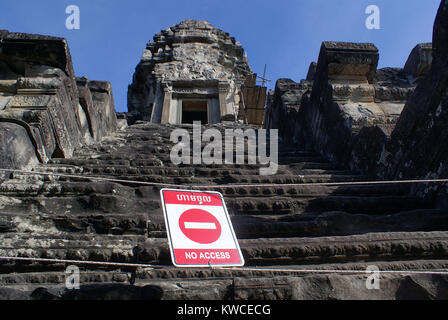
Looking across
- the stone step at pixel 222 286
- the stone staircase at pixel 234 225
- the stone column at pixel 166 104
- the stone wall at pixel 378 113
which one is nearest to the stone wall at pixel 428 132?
the stone wall at pixel 378 113

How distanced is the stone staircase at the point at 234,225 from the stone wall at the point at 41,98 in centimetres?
37

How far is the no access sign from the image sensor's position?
1.66m

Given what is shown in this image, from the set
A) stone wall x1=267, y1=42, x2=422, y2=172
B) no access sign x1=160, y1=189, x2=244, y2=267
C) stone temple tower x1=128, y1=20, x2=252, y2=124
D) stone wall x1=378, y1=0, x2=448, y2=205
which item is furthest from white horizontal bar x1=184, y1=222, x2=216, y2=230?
stone temple tower x1=128, y1=20, x2=252, y2=124

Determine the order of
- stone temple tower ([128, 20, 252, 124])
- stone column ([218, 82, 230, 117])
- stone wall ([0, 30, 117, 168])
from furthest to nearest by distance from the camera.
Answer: stone temple tower ([128, 20, 252, 124]), stone column ([218, 82, 230, 117]), stone wall ([0, 30, 117, 168])

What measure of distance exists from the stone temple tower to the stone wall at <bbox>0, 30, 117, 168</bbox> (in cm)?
475

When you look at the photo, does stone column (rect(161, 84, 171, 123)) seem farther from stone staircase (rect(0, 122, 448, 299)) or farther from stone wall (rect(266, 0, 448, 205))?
Answer: stone staircase (rect(0, 122, 448, 299))

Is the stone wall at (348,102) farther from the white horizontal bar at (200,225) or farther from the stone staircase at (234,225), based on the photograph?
the white horizontal bar at (200,225)

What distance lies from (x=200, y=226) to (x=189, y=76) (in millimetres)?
9247

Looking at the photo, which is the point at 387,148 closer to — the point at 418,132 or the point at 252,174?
the point at 418,132

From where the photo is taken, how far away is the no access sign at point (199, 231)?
1.66 metres

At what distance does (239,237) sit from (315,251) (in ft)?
1.56

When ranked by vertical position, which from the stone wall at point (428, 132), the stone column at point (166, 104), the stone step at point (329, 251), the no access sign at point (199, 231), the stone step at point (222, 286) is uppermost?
the stone column at point (166, 104)

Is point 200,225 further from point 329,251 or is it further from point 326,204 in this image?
point 326,204

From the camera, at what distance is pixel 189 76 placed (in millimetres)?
10688
